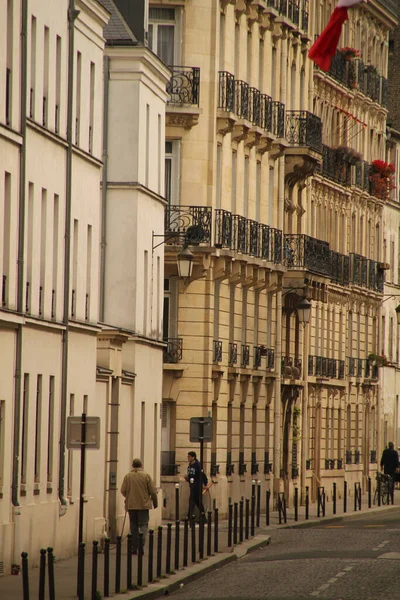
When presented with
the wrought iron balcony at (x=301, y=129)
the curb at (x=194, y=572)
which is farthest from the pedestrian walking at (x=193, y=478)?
the wrought iron balcony at (x=301, y=129)

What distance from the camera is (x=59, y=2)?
35625 mm

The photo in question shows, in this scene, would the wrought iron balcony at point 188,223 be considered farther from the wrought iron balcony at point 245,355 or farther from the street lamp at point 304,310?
the street lamp at point 304,310

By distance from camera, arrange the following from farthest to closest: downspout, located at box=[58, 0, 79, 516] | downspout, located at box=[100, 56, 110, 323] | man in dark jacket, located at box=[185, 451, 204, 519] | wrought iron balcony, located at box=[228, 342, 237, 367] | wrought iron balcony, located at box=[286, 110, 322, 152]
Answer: wrought iron balcony, located at box=[286, 110, 322, 152], wrought iron balcony, located at box=[228, 342, 237, 367], man in dark jacket, located at box=[185, 451, 204, 519], downspout, located at box=[100, 56, 110, 323], downspout, located at box=[58, 0, 79, 516]

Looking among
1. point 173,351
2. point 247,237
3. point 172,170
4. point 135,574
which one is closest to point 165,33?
point 172,170

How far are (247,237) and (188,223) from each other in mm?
4243

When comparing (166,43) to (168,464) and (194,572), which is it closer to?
(168,464)

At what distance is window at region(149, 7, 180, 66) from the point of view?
5381 cm

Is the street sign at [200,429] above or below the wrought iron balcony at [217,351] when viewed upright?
below

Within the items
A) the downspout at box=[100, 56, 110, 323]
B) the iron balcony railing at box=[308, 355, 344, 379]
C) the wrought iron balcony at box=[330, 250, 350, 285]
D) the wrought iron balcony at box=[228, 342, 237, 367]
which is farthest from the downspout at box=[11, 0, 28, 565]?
the wrought iron balcony at box=[330, 250, 350, 285]

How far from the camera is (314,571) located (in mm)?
33281

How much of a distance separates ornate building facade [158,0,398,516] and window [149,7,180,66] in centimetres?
5

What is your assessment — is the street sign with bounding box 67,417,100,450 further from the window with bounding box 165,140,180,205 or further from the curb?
the window with bounding box 165,140,180,205

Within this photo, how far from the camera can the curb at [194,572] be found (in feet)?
91.8

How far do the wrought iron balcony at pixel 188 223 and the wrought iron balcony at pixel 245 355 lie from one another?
5.65m
